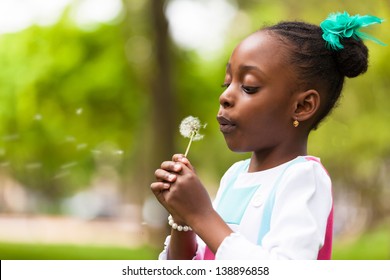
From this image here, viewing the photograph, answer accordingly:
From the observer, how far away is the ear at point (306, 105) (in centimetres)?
199

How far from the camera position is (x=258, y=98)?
1917mm

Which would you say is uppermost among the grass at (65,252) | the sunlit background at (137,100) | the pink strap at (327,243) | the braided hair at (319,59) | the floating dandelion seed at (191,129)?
the sunlit background at (137,100)

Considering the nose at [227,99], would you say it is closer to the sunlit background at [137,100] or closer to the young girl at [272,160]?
the young girl at [272,160]

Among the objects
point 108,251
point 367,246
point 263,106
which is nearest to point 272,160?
point 263,106

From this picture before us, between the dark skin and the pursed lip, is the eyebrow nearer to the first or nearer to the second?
the dark skin

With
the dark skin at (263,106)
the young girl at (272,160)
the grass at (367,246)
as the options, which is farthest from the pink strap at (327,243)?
the grass at (367,246)

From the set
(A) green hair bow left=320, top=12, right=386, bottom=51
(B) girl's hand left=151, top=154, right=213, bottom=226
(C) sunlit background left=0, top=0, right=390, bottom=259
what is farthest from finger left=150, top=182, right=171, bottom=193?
(C) sunlit background left=0, top=0, right=390, bottom=259

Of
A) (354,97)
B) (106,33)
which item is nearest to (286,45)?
(354,97)

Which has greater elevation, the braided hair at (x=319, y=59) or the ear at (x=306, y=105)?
the braided hair at (x=319, y=59)

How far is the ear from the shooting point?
1986 mm

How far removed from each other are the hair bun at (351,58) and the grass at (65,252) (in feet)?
31.5

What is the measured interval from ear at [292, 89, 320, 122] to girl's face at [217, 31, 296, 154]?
28 mm

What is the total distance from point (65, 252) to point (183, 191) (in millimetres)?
11884

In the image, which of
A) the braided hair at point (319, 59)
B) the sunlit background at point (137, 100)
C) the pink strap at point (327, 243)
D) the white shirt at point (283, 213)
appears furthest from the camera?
the sunlit background at point (137, 100)
